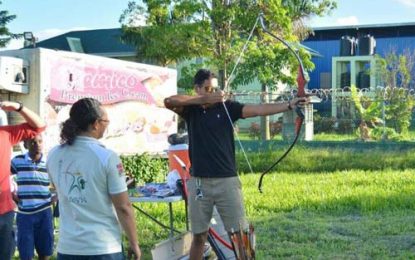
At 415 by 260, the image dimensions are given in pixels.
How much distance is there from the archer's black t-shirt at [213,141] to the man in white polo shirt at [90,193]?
1.83m

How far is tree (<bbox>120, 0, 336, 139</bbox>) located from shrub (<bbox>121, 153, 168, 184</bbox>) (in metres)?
5.97

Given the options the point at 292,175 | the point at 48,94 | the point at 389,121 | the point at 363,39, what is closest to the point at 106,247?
the point at 48,94

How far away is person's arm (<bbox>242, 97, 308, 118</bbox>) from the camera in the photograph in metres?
4.88

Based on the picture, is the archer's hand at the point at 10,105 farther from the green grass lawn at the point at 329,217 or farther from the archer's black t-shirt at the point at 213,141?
the green grass lawn at the point at 329,217

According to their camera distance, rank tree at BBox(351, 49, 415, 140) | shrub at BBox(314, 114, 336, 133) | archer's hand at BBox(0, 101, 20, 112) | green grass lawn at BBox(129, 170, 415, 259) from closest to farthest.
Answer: archer's hand at BBox(0, 101, 20, 112)
green grass lawn at BBox(129, 170, 415, 259)
tree at BBox(351, 49, 415, 140)
shrub at BBox(314, 114, 336, 133)

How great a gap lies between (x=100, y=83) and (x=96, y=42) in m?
25.6

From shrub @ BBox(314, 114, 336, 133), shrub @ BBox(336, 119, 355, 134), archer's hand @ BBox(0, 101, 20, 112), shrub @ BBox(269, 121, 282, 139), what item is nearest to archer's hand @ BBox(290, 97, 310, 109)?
archer's hand @ BBox(0, 101, 20, 112)

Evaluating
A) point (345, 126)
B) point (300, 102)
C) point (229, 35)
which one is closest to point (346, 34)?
point (345, 126)

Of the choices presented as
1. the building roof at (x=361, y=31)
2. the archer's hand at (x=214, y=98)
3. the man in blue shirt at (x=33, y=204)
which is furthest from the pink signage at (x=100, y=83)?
the building roof at (x=361, y=31)

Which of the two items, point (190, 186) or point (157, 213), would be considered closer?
point (190, 186)

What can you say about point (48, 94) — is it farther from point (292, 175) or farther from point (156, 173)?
point (292, 175)

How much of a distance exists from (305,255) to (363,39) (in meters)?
33.5

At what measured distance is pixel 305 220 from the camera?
870cm

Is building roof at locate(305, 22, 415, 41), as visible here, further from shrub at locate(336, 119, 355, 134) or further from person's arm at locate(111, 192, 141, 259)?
person's arm at locate(111, 192, 141, 259)
